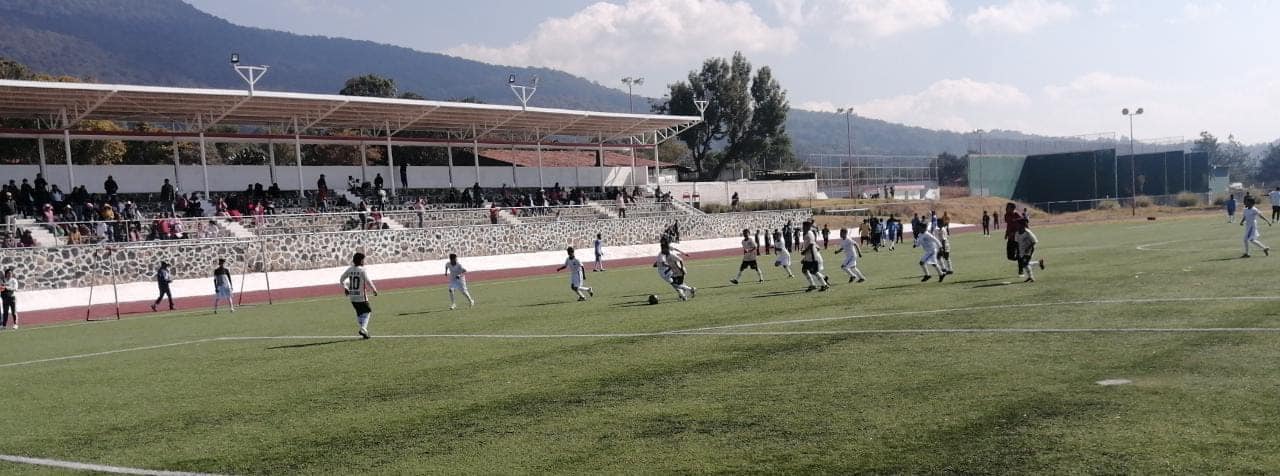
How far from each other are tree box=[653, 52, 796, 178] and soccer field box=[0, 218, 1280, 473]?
270 ft

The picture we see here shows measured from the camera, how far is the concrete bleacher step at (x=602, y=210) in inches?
1919

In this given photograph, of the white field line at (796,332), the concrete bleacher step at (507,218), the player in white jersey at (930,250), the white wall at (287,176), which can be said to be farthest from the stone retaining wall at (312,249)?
the player in white jersey at (930,250)

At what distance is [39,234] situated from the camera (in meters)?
31.0

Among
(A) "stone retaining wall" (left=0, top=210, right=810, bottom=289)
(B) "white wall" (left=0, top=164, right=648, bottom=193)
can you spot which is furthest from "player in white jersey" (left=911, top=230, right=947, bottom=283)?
(B) "white wall" (left=0, top=164, right=648, bottom=193)

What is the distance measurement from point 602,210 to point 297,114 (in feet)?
51.4

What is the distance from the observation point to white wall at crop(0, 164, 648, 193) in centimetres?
3912

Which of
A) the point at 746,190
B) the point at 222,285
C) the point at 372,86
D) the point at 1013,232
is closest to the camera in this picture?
the point at 1013,232

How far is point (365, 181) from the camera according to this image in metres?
46.5

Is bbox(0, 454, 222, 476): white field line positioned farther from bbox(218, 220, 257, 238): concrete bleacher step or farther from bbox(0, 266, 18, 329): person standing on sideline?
bbox(218, 220, 257, 238): concrete bleacher step

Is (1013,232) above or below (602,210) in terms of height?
below

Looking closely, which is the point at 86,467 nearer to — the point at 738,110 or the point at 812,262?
the point at 812,262

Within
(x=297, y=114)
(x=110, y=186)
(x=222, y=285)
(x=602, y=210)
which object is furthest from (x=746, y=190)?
(x=222, y=285)

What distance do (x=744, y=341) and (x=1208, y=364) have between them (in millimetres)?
5780

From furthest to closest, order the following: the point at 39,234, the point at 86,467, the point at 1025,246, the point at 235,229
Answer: the point at 235,229 → the point at 39,234 → the point at 1025,246 → the point at 86,467
